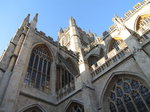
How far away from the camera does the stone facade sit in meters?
6.60

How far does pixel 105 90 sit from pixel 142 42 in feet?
11.5

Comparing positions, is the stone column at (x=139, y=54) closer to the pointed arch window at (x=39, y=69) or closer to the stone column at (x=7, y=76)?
the pointed arch window at (x=39, y=69)

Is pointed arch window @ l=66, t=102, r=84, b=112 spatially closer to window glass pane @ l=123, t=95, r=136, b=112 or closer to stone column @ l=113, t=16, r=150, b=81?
window glass pane @ l=123, t=95, r=136, b=112

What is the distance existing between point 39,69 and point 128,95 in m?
7.65

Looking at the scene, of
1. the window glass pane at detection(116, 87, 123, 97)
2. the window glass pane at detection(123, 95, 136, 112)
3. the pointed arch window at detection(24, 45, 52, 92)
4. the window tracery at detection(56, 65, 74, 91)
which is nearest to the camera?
the window glass pane at detection(123, 95, 136, 112)

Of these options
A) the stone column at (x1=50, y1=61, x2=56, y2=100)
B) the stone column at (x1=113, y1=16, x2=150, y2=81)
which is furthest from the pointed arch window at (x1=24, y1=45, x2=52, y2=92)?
the stone column at (x1=113, y1=16, x2=150, y2=81)

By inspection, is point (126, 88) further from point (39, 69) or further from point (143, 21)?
point (143, 21)

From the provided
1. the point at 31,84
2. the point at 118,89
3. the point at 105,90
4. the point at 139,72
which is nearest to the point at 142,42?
the point at 139,72

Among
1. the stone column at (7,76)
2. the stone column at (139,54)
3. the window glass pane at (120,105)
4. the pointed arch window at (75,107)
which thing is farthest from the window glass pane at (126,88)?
the stone column at (7,76)

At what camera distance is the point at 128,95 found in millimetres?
6688

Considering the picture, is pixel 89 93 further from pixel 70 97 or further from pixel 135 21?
pixel 135 21

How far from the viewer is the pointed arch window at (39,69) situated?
10.0m

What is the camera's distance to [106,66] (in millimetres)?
8164

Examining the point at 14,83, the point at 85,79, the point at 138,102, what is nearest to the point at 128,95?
the point at 138,102
